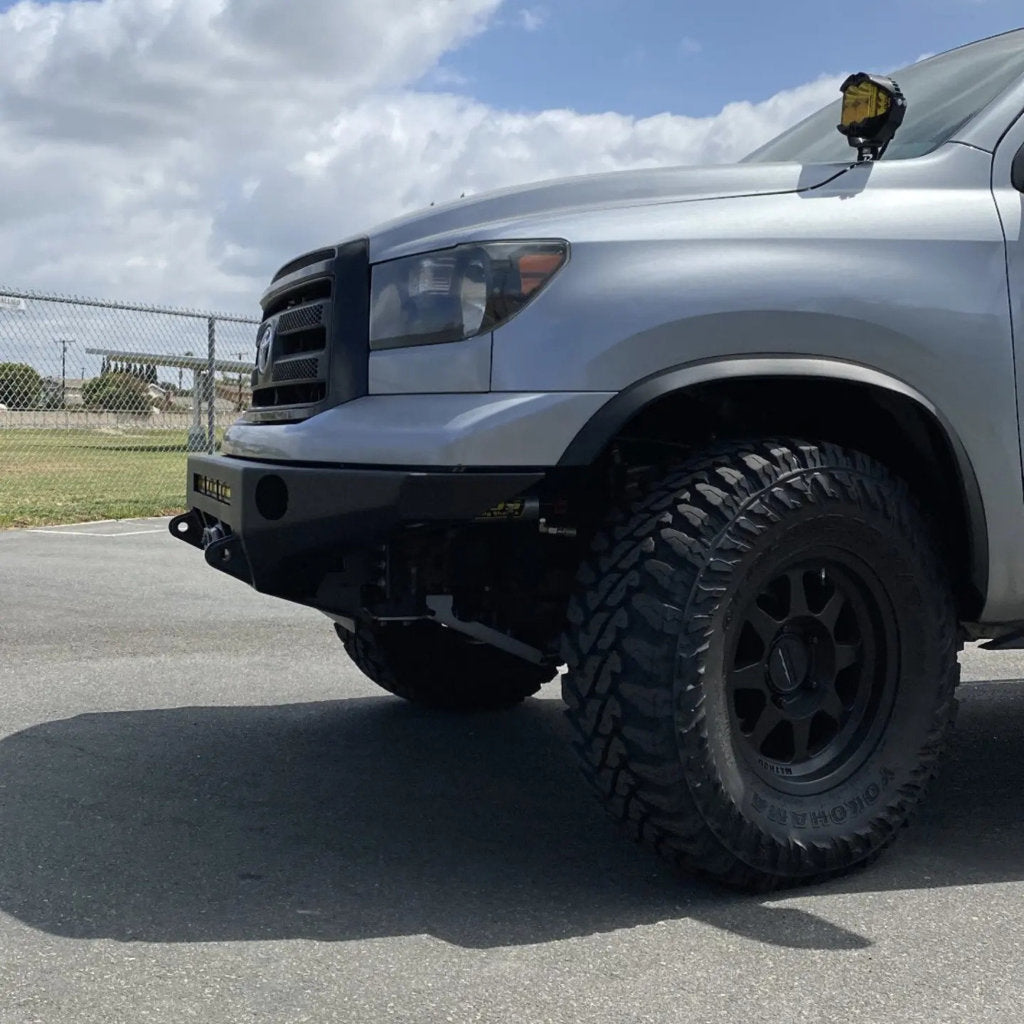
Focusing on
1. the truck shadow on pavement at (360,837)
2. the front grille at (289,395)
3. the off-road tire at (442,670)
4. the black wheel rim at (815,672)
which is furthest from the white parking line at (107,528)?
the black wheel rim at (815,672)

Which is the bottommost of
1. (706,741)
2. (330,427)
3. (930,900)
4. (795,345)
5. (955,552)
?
(930,900)

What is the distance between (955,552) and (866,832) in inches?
29.4

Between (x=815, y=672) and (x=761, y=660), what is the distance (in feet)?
0.56

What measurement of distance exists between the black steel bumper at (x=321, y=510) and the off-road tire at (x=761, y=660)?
0.37 meters

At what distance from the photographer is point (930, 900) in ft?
9.57

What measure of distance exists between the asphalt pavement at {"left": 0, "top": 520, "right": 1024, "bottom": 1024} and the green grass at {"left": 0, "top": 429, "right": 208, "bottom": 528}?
23.1 ft

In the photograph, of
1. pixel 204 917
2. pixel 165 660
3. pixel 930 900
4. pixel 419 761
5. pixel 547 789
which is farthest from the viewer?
pixel 165 660

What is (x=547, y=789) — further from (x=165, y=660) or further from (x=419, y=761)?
(x=165, y=660)

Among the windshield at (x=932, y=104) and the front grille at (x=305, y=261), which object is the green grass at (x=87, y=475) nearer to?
the front grille at (x=305, y=261)

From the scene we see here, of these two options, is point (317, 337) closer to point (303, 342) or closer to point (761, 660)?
point (303, 342)

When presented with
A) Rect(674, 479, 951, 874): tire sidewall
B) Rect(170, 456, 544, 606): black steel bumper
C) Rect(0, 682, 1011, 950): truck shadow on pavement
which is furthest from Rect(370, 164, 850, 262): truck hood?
Rect(0, 682, 1011, 950): truck shadow on pavement

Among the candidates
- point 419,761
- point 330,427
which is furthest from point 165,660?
point 330,427

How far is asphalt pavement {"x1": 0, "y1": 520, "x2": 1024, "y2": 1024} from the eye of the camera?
7.79ft

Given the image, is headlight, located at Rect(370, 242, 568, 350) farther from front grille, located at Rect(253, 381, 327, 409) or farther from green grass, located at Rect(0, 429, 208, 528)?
green grass, located at Rect(0, 429, 208, 528)
